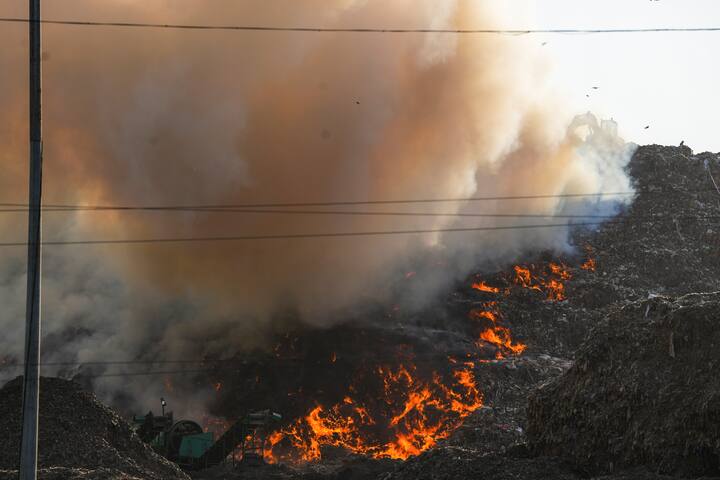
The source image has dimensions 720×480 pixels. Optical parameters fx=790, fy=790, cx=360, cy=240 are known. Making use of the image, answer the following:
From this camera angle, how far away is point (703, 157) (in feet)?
174

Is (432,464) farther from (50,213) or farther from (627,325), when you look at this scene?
(50,213)

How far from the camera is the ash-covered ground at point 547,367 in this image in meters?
18.7

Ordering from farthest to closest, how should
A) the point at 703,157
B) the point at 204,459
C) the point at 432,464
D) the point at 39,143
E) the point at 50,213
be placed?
the point at 50,213, the point at 703,157, the point at 204,459, the point at 432,464, the point at 39,143

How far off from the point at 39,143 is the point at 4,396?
12193 millimetres

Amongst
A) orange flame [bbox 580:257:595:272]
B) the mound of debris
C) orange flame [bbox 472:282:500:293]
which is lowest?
the mound of debris

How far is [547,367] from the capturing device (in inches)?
1380

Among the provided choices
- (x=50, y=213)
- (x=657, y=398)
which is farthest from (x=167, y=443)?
(x=50, y=213)

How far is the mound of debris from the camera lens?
17422 millimetres

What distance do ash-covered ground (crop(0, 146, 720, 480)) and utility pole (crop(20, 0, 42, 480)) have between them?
5889 millimetres

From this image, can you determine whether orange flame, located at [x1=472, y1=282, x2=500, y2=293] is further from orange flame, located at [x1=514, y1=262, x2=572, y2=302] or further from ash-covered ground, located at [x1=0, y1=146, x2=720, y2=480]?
orange flame, located at [x1=514, y1=262, x2=572, y2=302]

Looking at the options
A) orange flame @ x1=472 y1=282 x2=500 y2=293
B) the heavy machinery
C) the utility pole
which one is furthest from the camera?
orange flame @ x1=472 y1=282 x2=500 y2=293

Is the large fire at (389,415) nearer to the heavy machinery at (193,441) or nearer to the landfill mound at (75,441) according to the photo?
the heavy machinery at (193,441)

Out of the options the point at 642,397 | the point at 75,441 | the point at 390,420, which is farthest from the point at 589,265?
the point at 75,441

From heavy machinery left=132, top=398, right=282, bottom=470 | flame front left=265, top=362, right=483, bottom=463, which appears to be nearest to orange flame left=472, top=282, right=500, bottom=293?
flame front left=265, top=362, right=483, bottom=463
